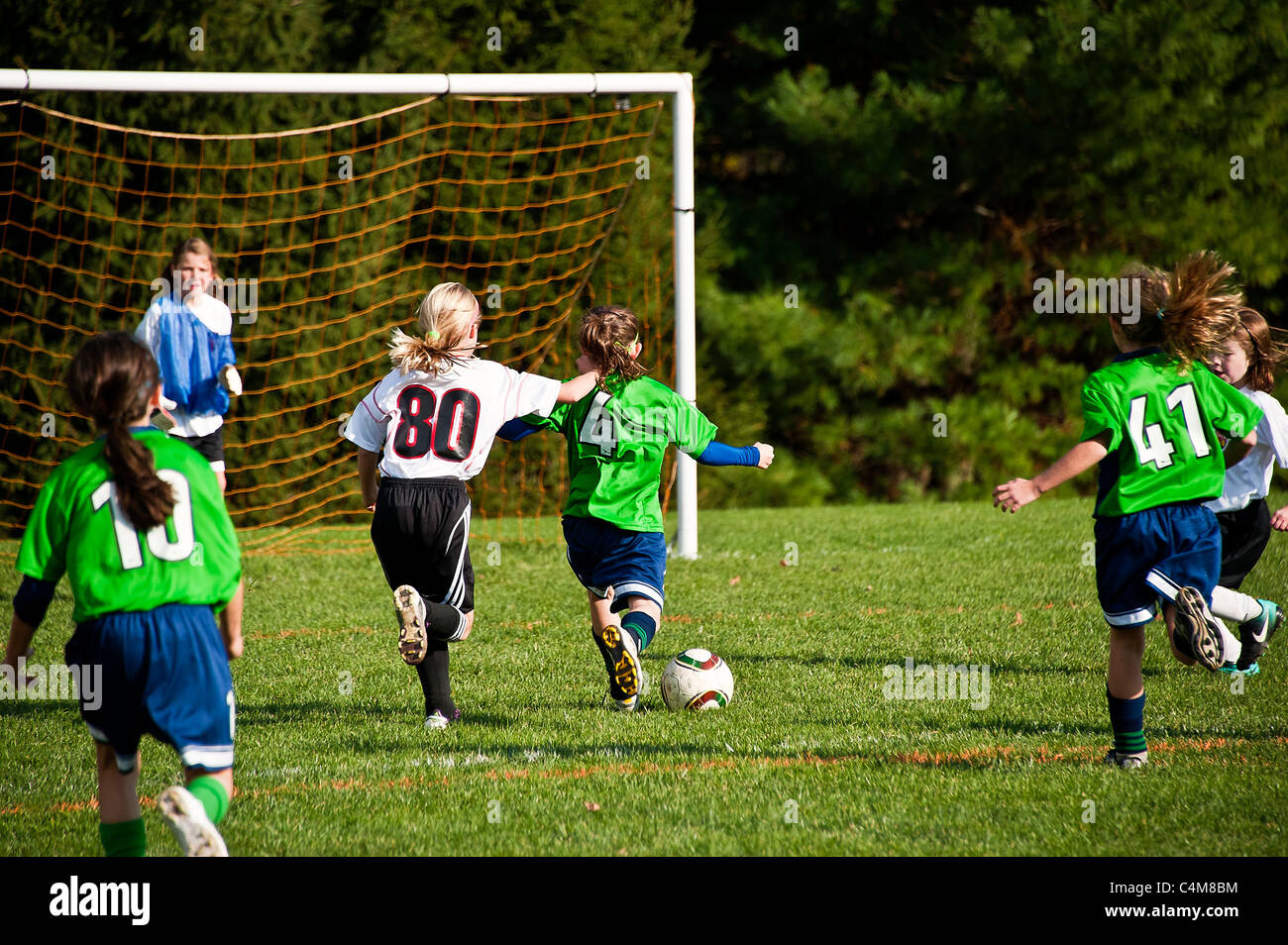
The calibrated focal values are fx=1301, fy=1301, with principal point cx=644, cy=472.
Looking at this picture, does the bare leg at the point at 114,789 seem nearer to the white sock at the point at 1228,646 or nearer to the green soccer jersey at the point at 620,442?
the green soccer jersey at the point at 620,442

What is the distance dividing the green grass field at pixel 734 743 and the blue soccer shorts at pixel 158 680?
656 millimetres

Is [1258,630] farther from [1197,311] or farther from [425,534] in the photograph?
[425,534]

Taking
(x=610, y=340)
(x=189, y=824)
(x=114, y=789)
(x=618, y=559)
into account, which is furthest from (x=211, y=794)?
(x=610, y=340)

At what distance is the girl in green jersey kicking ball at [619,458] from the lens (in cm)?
515

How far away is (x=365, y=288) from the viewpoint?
39.7 feet

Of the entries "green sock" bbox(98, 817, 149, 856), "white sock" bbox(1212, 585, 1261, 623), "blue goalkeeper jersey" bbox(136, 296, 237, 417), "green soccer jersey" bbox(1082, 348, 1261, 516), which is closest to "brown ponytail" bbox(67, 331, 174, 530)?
"green sock" bbox(98, 817, 149, 856)

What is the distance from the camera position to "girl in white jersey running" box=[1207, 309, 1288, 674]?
553 cm

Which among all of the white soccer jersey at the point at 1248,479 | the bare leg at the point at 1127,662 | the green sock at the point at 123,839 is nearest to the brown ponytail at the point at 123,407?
the green sock at the point at 123,839

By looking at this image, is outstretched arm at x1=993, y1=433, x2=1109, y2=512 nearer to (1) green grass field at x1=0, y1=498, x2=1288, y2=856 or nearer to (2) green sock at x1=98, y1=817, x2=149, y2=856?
(1) green grass field at x1=0, y1=498, x2=1288, y2=856

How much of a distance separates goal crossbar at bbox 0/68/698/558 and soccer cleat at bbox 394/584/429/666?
13.5 feet

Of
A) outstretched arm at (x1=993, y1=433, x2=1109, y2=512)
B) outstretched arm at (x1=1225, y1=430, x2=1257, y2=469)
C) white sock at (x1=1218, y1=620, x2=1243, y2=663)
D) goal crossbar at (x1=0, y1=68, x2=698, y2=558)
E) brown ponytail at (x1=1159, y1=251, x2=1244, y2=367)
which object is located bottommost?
white sock at (x1=1218, y1=620, x2=1243, y2=663)
